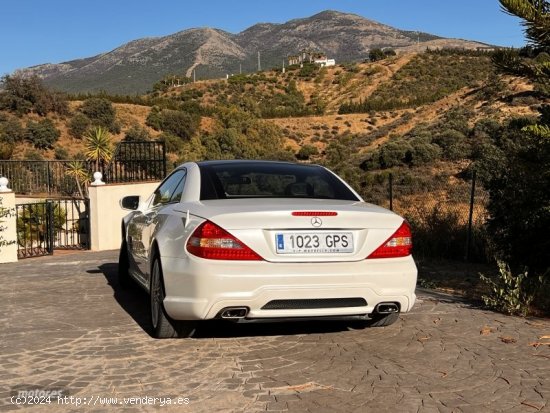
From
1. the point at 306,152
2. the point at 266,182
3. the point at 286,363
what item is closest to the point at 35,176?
the point at 266,182

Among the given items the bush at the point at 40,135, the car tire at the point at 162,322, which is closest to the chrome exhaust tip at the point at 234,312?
the car tire at the point at 162,322

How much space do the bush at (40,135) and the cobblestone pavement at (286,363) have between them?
3563cm

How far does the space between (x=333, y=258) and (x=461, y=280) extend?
14.9 feet

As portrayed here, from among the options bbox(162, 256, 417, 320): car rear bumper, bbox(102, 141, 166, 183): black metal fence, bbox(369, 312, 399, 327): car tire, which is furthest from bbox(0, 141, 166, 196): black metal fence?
bbox(162, 256, 417, 320): car rear bumper

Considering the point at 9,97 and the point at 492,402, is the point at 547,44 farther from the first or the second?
the point at 9,97

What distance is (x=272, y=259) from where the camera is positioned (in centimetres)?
432

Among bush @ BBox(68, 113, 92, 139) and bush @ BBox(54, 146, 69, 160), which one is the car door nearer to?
bush @ BBox(54, 146, 69, 160)

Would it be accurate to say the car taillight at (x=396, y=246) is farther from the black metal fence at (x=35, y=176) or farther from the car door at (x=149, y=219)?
the black metal fence at (x=35, y=176)

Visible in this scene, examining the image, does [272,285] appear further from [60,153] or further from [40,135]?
[40,135]

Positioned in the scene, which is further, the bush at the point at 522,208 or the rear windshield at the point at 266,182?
the bush at the point at 522,208

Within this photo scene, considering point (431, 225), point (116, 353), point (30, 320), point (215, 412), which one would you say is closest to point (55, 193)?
point (431, 225)

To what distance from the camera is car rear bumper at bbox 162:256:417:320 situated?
4.27m

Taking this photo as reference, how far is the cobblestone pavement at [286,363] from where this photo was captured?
3617 millimetres

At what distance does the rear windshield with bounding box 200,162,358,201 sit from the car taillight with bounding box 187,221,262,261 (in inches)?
26.3
